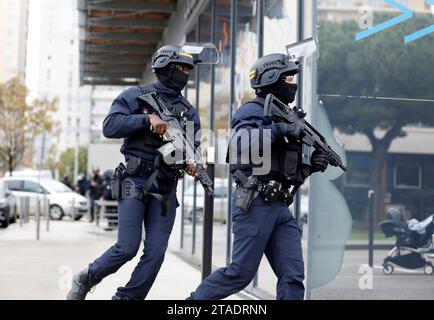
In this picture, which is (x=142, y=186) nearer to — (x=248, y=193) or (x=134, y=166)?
(x=134, y=166)

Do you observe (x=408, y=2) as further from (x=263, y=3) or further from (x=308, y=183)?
(x=263, y=3)

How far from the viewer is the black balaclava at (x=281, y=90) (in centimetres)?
514

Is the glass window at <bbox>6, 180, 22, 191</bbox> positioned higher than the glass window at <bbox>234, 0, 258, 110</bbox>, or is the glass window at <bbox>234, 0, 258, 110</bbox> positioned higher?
the glass window at <bbox>234, 0, 258, 110</bbox>

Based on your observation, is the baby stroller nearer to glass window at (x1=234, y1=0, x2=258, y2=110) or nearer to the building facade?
glass window at (x1=234, y1=0, x2=258, y2=110)

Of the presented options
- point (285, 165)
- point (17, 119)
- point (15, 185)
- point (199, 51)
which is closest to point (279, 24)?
point (199, 51)

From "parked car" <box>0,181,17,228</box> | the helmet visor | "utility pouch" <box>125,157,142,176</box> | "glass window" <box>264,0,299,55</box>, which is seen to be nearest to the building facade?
"parked car" <box>0,181,17,228</box>

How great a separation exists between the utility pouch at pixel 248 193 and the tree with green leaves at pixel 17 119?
1657 inches

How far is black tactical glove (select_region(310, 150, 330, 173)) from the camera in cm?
503

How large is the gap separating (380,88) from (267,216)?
204 centimetres

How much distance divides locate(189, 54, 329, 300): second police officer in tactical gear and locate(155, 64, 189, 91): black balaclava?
0.76 metres

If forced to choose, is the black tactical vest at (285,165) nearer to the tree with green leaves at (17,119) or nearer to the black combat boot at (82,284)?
the black combat boot at (82,284)

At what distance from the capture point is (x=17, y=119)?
156 ft

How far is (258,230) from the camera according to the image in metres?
4.88

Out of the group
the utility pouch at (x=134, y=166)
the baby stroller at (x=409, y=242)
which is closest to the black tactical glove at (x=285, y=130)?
the utility pouch at (x=134, y=166)
